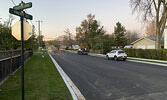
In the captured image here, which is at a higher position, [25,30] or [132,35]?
[132,35]

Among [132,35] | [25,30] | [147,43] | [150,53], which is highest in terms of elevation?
[132,35]

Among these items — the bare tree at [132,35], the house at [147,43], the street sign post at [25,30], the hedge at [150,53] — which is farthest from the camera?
the bare tree at [132,35]

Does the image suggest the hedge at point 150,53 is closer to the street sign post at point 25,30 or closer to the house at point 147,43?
the house at point 147,43

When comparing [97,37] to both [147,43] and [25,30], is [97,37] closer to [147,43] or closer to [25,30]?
Answer: [147,43]

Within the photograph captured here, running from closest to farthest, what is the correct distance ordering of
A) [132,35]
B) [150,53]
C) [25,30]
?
1. [25,30]
2. [150,53]
3. [132,35]

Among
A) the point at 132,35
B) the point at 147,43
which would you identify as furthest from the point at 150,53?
the point at 132,35

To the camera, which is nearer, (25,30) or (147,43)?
(25,30)

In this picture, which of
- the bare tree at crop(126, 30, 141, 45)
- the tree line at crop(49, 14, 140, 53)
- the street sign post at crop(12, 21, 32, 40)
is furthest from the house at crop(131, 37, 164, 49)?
the bare tree at crop(126, 30, 141, 45)

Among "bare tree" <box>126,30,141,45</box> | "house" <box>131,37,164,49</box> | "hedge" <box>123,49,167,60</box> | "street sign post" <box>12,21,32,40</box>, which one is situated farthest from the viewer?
"bare tree" <box>126,30,141,45</box>

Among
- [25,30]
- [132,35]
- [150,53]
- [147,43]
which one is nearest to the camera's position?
[25,30]

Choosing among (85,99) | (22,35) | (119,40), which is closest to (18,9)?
(22,35)

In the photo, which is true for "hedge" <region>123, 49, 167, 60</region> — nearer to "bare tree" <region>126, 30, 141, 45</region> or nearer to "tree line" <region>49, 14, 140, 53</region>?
"tree line" <region>49, 14, 140, 53</region>

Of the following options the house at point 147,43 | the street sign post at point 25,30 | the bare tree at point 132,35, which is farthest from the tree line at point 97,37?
the street sign post at point 25,30

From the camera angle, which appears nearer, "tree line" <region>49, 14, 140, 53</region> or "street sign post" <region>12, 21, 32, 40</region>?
"street sign post" <region>12, 21, 32, 40</region>
